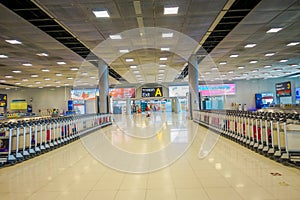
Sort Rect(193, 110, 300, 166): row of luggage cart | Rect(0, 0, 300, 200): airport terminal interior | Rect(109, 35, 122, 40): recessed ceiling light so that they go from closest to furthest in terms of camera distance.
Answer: Rect(0, 0, 300, 200): airport terminal interior → Rect(193, 110, 300, 166): row of luggage cart → Rect(109, 35, 122, 40): recessed ceiling light

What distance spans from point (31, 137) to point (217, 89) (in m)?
24.4

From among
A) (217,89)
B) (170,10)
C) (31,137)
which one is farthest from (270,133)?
(217,89)

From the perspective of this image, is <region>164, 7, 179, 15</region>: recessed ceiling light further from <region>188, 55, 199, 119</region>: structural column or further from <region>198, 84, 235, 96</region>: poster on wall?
<region>198, 84, 235, 96</region>: poster on wall

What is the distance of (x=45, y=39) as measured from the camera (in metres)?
8.69

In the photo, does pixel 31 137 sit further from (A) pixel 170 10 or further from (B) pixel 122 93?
(B) pixel 122 93

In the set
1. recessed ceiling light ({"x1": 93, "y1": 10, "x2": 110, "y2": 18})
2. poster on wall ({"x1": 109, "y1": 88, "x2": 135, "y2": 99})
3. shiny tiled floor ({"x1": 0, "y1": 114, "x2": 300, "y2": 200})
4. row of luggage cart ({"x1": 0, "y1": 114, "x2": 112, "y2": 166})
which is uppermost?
recessed ceiling light ({"x1": 93, "y1": 10, "x2": 110, "y2": 18})

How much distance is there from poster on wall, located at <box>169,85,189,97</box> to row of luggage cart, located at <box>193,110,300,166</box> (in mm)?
19647

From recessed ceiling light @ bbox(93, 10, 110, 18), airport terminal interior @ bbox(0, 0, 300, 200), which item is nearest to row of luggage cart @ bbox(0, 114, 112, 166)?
airport terminal interior @ bbox(0, 0, 300, 200)

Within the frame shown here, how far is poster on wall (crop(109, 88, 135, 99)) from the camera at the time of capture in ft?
90.4

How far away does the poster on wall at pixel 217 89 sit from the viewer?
2711cm

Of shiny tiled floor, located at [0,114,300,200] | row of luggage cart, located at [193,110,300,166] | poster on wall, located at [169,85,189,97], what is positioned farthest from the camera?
poster on wall, located at [169,85,189,97]

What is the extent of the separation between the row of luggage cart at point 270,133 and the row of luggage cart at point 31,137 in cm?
544

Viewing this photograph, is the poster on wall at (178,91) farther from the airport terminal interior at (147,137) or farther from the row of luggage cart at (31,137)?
the row of luggage cart at (31,137)

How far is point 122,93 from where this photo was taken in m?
27.7
